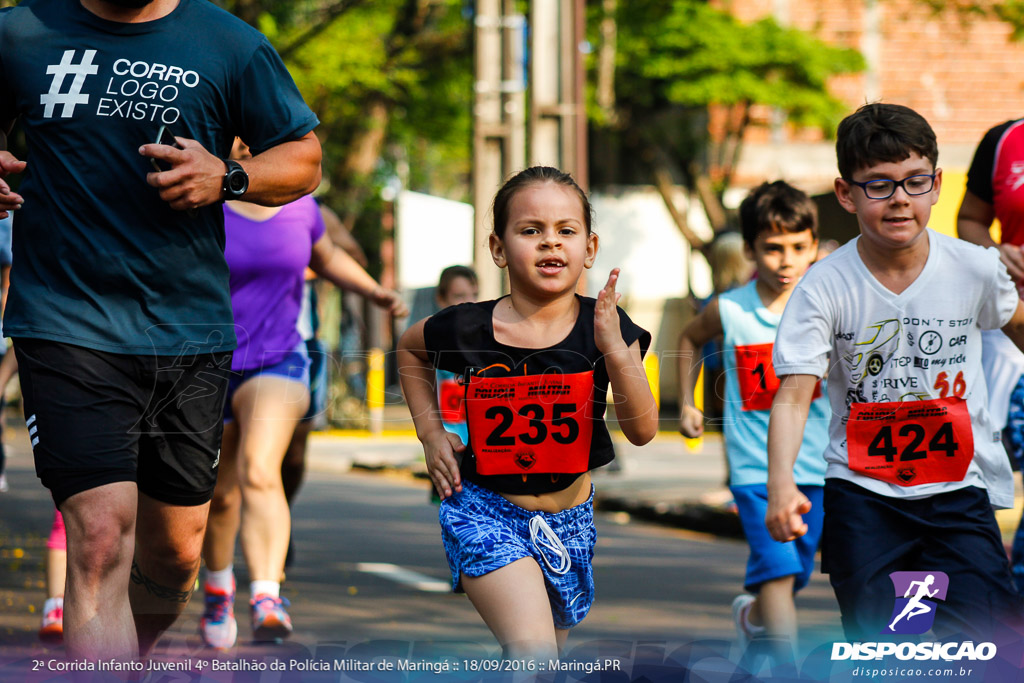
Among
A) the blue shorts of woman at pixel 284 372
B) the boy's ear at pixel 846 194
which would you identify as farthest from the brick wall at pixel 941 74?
the boy's ear at pixel 846 194

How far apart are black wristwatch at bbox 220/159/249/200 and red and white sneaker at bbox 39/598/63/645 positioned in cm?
257

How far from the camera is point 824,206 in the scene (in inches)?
392

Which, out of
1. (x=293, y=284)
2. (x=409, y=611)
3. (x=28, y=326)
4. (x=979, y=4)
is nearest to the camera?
(x=28, y=326)

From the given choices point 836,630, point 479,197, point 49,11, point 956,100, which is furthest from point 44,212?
point 956,100

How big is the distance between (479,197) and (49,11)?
9509 mm

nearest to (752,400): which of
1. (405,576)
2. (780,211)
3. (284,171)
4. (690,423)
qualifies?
(690,423)

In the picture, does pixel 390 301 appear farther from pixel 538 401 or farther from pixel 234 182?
pixel 234 182

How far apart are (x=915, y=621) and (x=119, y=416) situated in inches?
86.0

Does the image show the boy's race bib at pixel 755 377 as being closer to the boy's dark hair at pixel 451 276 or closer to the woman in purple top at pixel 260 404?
the woman in purple top at pixel 260 404

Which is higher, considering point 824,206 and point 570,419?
point 824,206

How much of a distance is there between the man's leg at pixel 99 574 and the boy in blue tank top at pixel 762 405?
2.44 m

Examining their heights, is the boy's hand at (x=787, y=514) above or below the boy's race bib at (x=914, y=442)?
below

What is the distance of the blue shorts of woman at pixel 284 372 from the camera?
6.12 m

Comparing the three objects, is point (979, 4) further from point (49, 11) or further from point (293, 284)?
point (49, 11)
